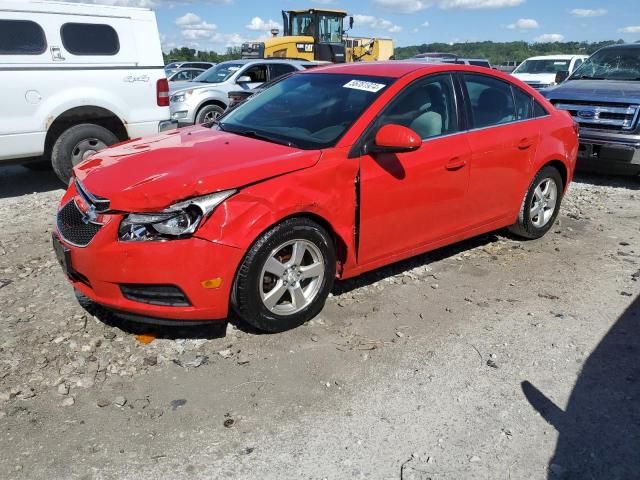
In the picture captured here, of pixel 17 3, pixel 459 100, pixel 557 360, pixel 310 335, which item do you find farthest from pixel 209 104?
pixel 557 360

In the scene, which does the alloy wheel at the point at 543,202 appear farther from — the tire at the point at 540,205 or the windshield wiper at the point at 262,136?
the windshield wiper at the point at 262,136

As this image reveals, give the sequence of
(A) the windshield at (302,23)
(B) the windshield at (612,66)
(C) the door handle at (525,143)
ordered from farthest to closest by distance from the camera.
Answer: (A) the windshield at (302,23) < (B) the windshield at (612,66) < (C) the door handle at (525,143)

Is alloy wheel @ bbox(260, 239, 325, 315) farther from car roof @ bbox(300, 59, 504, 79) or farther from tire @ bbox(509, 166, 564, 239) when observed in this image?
tire @ bbox(509, 166, 564, 239)

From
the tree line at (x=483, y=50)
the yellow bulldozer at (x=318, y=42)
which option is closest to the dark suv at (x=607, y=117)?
the yellow bulldozer at (x=318, y=42)

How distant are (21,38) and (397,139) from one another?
511cm

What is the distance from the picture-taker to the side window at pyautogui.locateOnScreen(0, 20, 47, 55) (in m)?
6.20

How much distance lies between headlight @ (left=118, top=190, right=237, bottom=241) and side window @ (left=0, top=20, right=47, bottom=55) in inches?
176

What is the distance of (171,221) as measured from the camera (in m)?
3.05

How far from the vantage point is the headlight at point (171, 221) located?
3.03 m

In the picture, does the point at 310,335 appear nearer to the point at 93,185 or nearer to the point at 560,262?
the point at 93,185

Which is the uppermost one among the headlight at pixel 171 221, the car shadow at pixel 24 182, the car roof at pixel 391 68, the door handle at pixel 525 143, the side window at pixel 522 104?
the car roof at pixel 391 68

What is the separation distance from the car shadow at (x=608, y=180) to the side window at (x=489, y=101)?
3845 mm

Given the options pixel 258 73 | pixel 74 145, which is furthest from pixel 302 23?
pixel 74 145

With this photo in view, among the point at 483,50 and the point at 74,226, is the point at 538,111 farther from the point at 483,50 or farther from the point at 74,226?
the point at 483,50
